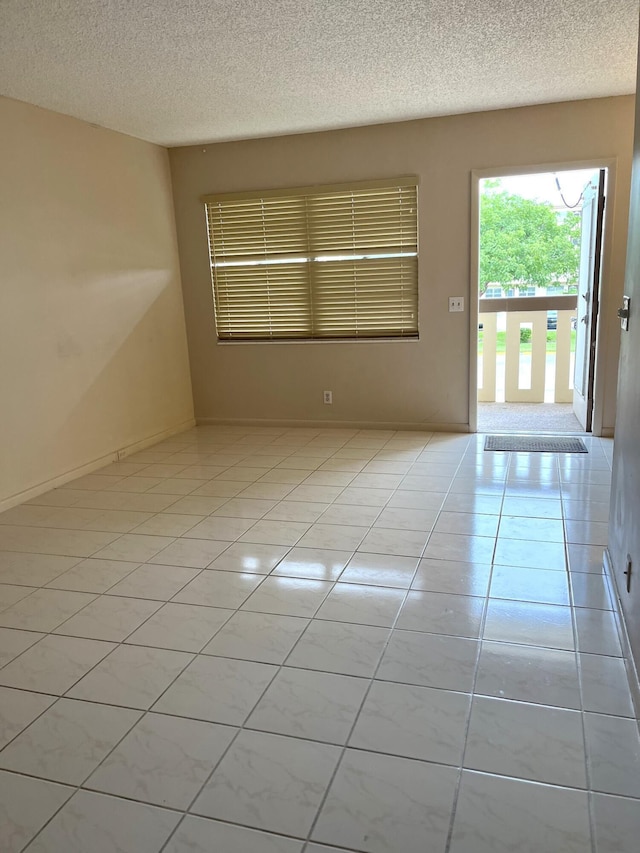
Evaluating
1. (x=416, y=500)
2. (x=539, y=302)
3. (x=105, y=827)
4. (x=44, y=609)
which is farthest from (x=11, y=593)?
(x=539, y=302)

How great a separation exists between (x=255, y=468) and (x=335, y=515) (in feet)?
3.82

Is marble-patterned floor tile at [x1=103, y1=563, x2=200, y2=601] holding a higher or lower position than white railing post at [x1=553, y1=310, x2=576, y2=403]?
lower

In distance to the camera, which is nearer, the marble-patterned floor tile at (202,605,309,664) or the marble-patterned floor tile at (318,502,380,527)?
the marble-patterned floor tile at (202,605,309,664)

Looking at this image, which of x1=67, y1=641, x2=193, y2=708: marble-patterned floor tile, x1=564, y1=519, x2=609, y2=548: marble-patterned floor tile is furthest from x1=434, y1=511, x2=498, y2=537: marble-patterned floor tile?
x1=67, y1=641, x2=193, y2=708: marble-patterned floor tile

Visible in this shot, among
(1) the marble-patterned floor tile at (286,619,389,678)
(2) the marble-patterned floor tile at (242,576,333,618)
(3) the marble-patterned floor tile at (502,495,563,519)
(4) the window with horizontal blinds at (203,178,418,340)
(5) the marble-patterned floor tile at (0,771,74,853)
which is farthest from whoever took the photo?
(4) the window with horizontal blinds at (203,178,418,340)

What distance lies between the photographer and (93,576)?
2832 mm

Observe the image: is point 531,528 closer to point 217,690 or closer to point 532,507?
point 532,507

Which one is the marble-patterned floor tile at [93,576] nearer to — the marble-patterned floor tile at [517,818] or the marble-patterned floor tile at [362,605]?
the marble-patterned floor tile at [362,605]

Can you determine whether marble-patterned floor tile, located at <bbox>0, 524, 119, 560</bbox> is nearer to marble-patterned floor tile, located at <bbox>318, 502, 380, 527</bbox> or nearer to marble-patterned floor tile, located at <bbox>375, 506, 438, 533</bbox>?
marble-patterned floor tile, located at <bbox>318, 502, 380, 527</bbox>

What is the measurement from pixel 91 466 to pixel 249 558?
6.96 feet

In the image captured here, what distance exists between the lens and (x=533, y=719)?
1776mm

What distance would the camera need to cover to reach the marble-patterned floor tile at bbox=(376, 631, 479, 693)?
198 centimetres

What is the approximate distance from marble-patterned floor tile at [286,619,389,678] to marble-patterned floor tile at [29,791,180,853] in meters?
0.68

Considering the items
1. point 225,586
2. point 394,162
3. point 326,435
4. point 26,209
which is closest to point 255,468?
point 326,435
